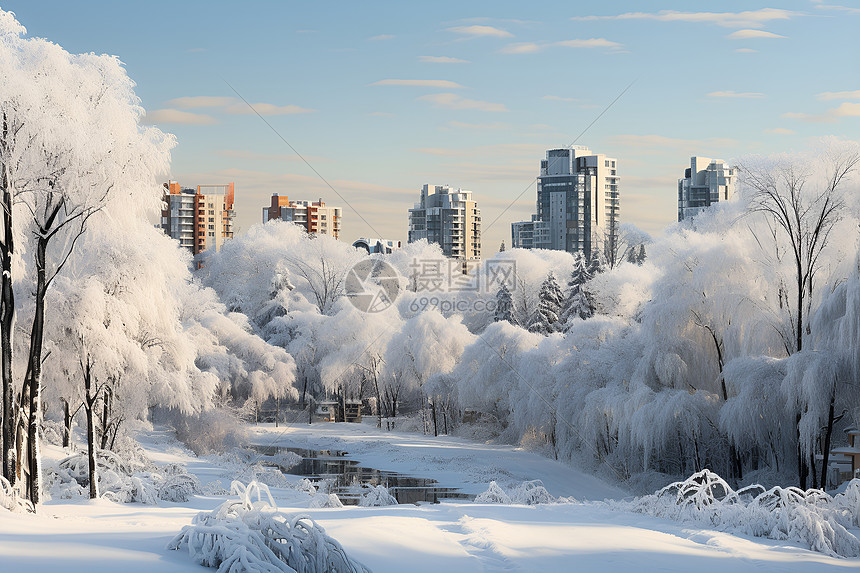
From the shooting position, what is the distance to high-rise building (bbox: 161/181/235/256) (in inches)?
3652

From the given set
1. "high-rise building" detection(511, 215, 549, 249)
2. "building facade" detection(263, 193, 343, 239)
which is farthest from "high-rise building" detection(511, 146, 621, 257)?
"building facade" detection(263, 193, 343, 239)

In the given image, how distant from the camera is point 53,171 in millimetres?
11094

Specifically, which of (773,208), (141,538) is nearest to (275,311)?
(773,208)

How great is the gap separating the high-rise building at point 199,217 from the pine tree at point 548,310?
6013 cm

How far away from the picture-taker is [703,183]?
81000 mm

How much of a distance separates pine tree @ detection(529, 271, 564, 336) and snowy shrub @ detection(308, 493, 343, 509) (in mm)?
23075

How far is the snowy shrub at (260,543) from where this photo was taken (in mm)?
5523

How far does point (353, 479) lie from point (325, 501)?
10886mm

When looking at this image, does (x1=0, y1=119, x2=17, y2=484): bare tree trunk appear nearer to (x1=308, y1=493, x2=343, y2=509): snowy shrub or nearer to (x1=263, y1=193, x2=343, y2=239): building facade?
(x1=308, y1=493, x2=343, y2=509): snowy shrub

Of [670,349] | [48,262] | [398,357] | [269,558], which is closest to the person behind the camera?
[269,558]

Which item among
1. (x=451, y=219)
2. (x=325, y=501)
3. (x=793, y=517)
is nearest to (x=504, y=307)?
(x=325, y=501)

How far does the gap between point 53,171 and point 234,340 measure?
26.2 metres

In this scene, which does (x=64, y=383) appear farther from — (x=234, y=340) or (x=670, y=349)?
(x=234, y=340)

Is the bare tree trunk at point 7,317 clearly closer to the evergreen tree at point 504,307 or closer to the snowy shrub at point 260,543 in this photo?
the snowy shrub at point 260,543
